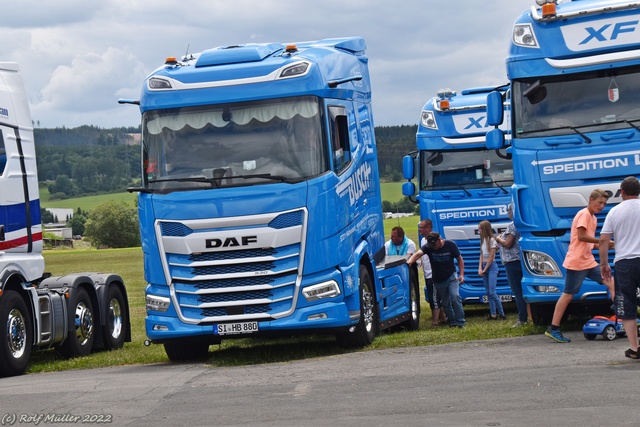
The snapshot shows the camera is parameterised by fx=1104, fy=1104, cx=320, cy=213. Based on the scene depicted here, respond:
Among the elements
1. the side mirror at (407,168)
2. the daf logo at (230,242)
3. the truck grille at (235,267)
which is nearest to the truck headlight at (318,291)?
the truck grille at (235,267)

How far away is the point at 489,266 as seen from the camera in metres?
19.2

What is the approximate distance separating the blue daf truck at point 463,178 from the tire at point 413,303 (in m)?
1.73

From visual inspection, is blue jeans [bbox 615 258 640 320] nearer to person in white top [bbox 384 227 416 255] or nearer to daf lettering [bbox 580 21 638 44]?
daf lettering [bbox 580 21 638 44]

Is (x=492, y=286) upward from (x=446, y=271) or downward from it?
downward

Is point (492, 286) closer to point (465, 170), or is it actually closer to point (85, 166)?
point (465, 170)

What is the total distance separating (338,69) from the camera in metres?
14.6

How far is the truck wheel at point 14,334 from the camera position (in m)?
13.4

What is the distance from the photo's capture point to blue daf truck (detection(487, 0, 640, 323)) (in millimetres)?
13398

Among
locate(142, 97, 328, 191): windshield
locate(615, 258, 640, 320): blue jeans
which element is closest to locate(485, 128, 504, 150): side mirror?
locate(142, 97, 328, 191): windshield

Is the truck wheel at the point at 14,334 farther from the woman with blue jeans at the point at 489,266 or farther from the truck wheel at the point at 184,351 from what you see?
the woman with blue jeans at the point at 489,266

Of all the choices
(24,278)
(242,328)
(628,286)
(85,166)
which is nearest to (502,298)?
(242,328)

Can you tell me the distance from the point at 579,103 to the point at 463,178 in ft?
22.5

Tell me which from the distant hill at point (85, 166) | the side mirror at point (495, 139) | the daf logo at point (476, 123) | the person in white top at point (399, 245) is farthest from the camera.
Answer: the distant hill at point (85, 166)

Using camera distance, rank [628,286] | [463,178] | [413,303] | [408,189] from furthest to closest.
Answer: [408,189] < [463,178] < [413,303] < [628,286]
